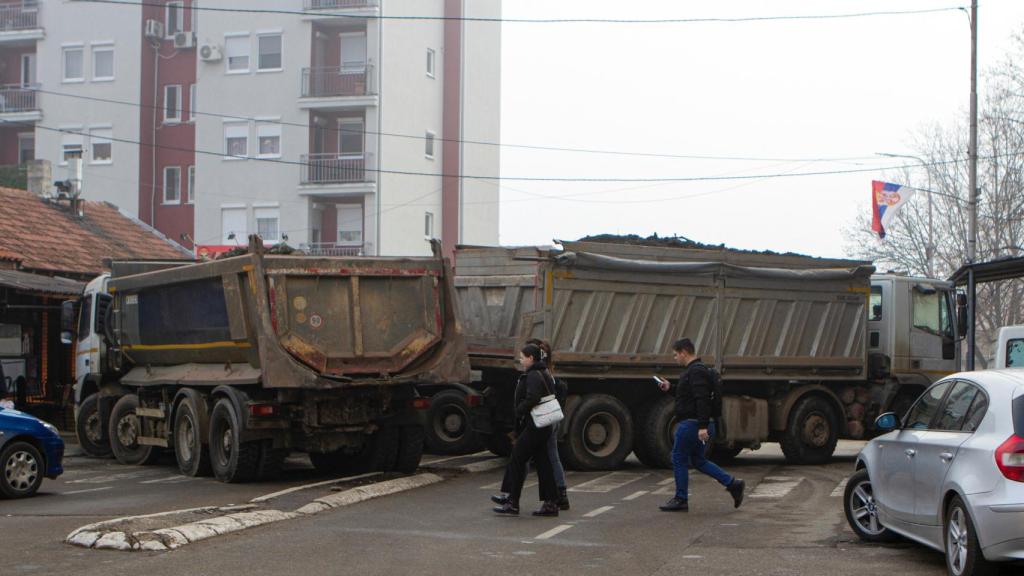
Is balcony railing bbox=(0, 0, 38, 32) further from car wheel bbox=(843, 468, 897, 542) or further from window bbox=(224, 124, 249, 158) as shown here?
car wheel bbox=(843, 468, 897, 542)

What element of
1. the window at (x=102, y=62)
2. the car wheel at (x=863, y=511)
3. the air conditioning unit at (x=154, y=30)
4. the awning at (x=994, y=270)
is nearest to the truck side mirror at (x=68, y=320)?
the car wheel at (x=863, y=511)

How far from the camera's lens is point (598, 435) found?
59.3 feet

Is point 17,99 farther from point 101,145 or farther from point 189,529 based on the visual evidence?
point 189,529

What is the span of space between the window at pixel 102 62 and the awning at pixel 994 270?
38.9 metres

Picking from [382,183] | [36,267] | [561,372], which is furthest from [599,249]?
[382,183]

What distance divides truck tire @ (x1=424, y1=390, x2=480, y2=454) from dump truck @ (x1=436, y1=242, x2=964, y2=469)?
319 millimetres

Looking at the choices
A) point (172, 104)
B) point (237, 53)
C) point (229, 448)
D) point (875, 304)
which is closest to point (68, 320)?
point (229, 448)

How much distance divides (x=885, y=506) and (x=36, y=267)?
2062cm

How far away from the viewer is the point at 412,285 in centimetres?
1639

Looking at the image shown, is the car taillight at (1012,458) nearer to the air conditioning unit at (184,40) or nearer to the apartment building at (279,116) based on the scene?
the apartment building at (279,116)

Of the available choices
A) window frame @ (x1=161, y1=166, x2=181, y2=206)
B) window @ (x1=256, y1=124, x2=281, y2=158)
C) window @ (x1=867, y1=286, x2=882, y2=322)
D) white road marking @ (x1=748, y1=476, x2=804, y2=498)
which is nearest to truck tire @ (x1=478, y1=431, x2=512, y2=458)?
white road marking @ (x1=748, y1=476, x2=804, y2=498)

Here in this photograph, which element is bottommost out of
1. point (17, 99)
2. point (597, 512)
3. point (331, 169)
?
point (597, 512)

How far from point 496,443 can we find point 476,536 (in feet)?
25.9

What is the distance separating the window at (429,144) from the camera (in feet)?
168
